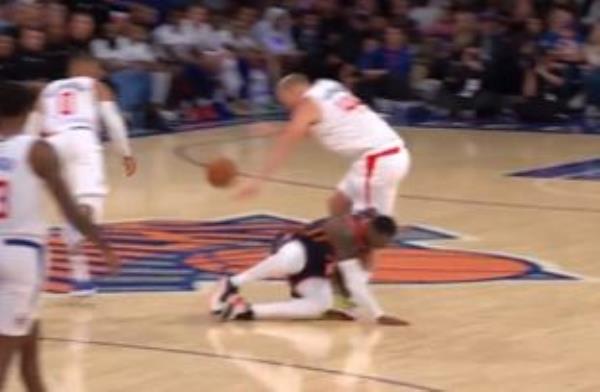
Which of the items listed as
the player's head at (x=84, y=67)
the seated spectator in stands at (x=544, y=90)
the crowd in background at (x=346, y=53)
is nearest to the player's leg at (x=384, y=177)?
the player's head at (x=84, y=67)

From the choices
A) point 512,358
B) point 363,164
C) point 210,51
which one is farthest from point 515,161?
point 512,358

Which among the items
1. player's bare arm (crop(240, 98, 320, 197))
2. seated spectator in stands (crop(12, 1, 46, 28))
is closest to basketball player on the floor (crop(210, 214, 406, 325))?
player's bare arm (crop(240, 98, 320, 197))

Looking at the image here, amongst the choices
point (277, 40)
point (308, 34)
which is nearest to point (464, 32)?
point (308, 34)

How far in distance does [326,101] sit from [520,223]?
3633 mm

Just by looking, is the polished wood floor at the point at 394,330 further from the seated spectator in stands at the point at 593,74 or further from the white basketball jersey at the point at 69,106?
the seated spectator in stands at the point at 593,74

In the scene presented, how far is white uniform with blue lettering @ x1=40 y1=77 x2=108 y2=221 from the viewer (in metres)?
10.1

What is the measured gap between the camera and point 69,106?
10.2m

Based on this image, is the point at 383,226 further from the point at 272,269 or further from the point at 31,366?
the point at 31,366

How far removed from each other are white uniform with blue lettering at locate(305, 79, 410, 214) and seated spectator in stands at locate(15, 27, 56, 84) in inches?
281

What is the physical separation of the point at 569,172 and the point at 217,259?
584cm

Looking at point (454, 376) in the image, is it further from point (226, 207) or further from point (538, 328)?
point (226, 207)

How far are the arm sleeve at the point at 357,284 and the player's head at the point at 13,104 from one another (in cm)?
337

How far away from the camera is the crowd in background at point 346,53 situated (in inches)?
781

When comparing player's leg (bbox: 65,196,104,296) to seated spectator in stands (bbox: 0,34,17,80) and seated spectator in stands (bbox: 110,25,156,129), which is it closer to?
seated spectator in stands (bbox: 0,34,17,80)
